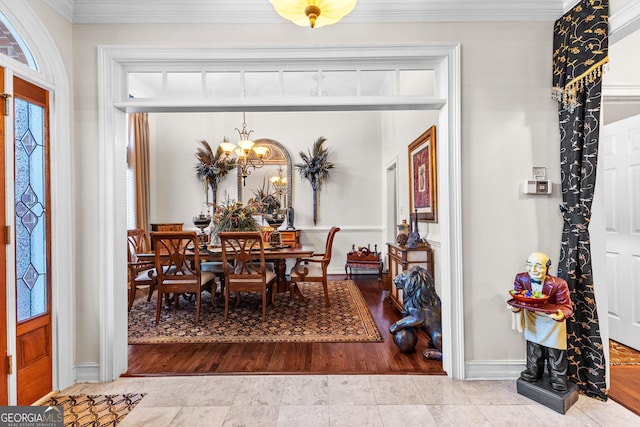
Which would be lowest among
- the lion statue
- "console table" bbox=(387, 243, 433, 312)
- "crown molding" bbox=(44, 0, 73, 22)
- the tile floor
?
the tile floor

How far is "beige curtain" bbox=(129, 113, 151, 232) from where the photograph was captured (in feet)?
17.7

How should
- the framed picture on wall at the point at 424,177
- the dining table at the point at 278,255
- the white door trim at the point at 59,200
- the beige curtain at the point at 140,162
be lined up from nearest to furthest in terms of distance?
the white door trim at the point at 59,200 < the framed picture on wall at the point at 424,177 < the dining table at the point at 278,255 < the beige curtain at the point at 140,162

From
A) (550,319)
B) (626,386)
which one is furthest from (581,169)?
(626,386)

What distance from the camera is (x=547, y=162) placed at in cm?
232

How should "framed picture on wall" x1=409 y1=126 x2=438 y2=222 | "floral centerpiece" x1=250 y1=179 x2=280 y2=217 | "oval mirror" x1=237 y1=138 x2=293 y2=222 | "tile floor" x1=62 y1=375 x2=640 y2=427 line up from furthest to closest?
1. "oval mirror" x1=237 y1=138 x2=293 y2=222
2. "floral centerpiece" x1=250 y1=179 x2=280 y2=217
3. "framed picture on wall" x1=409 y1=126 x2=438 y2=222
4. "tile floor" x1=62 y1=375 x2=640 y2=427

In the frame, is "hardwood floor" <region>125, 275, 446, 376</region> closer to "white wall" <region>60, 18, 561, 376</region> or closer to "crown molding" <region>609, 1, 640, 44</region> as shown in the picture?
"white wall" <region>60, 18, 561, 376</region>

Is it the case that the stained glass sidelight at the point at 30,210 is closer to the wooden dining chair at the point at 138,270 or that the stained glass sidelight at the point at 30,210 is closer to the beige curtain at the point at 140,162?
the wooden dining chair at the point at 138,270

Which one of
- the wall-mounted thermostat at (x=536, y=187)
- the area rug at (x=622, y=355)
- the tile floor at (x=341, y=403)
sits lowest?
the area rug at (x=622, y=355)

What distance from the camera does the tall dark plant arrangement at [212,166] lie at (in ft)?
19.6

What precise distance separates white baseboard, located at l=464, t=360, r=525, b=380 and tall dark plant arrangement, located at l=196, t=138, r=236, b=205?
193 inches

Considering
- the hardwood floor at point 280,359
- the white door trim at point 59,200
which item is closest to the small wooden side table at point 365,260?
the hardwood floor at point 280,359

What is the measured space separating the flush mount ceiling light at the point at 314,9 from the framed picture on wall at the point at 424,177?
6.66 ft

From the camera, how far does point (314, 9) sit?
1525 millimetres

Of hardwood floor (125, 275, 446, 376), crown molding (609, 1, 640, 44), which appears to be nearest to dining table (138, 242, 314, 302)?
hardwood floor (125, 275, 446, 376)
